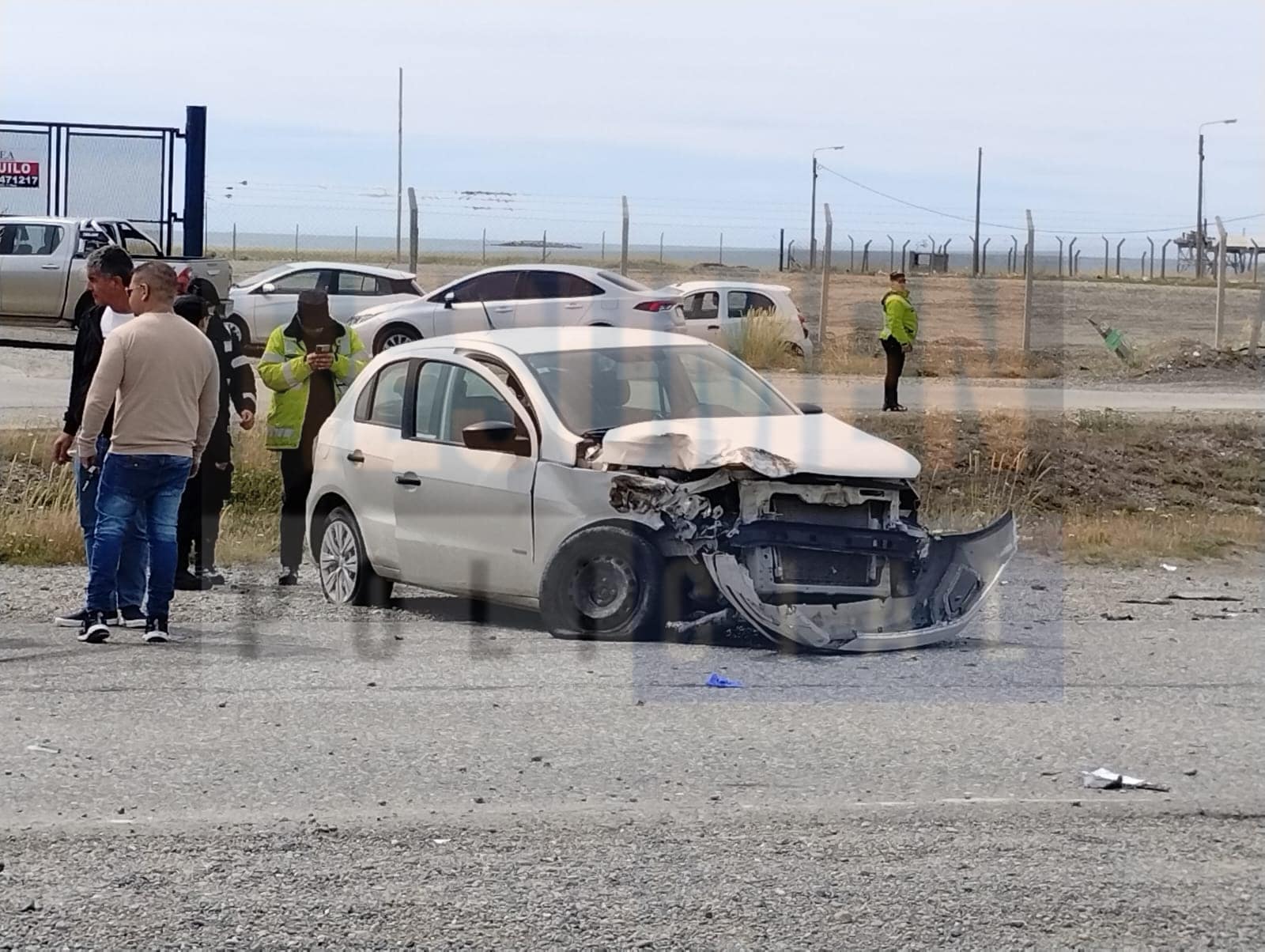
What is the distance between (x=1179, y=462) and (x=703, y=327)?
1006 centimetres

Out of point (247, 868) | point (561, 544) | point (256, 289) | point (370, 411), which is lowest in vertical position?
point (247, 868)

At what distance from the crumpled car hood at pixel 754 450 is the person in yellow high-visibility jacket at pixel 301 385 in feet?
9.28

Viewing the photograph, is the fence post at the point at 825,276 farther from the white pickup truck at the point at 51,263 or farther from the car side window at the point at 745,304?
the white pickup truck at the point at 51,263

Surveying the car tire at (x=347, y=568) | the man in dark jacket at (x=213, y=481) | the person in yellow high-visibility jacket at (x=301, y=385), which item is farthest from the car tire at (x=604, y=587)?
the man in dark jacket at (x=213, y=481)

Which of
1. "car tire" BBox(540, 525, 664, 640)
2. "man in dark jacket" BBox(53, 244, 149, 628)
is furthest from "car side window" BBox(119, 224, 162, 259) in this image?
"car tire" BBox(540, 525, 664, 640)

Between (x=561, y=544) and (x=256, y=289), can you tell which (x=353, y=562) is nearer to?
(x=561, y=544)

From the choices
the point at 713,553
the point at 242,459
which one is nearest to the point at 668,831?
the point at 713,553

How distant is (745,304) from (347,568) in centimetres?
1868

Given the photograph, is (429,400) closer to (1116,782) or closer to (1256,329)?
(1116,782)

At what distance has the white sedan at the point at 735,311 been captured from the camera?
Answer: 28.6 metres

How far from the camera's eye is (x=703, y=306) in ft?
94.9

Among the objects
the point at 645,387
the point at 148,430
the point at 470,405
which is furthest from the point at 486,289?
the point at 148,430

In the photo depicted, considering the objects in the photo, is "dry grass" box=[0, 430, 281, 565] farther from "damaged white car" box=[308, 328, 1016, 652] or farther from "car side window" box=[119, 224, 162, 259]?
"car side window" box=[119, 224, 162, 259]

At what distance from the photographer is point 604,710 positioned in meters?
7.88
